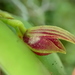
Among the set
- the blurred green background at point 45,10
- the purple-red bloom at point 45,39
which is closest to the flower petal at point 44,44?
the purple-red bloom at point 45,39

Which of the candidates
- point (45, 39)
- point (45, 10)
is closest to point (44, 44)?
point (45, 39)

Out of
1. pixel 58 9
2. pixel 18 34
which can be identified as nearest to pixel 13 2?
pixel 58 9

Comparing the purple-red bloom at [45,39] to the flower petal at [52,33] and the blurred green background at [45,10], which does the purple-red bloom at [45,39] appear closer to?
the flower petal at [52,33]

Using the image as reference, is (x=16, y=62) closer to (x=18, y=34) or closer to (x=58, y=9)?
(x=18, y=34)

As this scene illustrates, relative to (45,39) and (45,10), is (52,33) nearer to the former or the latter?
(45,39)

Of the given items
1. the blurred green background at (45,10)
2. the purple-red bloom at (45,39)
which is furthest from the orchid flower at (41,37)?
the blurred green background at (45,10)

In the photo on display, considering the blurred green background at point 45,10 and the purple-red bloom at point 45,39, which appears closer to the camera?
the purple-red bloom at point 45,39

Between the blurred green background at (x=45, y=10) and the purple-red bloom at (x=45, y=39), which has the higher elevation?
the blurred green background at (x=45, y=10)

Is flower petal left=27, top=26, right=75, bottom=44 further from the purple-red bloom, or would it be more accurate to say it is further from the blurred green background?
the blurred green background
